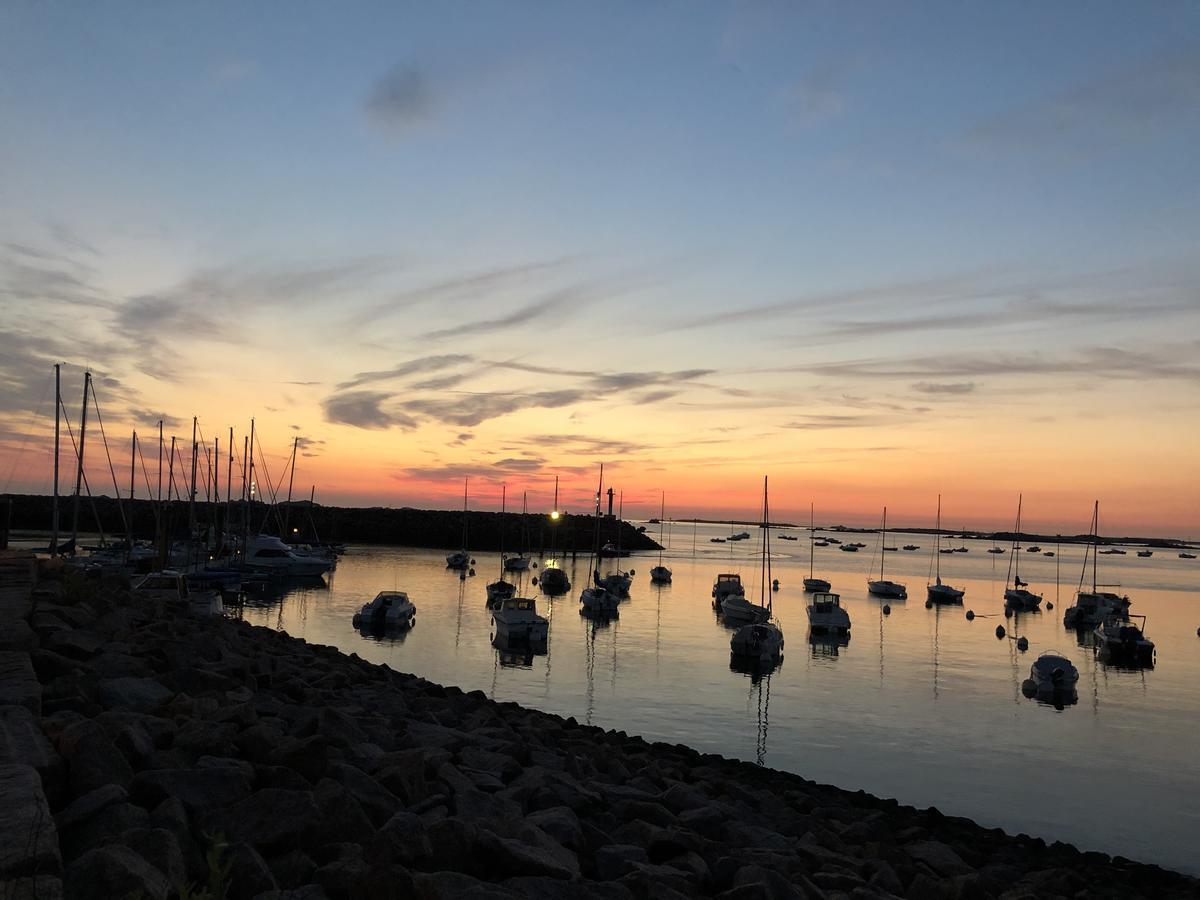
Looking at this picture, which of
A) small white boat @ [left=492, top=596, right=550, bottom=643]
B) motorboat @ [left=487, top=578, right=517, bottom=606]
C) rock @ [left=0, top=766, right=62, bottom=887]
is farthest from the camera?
motorboat @ [left=487, top=578, right=517, bottom=606]

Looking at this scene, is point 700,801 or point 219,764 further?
point 700,801

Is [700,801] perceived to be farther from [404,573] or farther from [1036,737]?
[404,573]

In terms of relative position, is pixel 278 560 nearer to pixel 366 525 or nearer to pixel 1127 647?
pixel 1127 647

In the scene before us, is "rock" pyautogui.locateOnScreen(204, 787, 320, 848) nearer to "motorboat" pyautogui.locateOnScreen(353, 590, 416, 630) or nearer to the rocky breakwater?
the rocky breakwater

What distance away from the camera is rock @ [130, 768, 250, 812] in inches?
294

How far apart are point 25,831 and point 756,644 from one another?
41020 mm

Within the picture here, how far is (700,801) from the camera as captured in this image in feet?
43.3

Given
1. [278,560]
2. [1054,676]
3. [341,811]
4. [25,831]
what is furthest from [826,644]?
[25,831]

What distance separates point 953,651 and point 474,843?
52.2 metres

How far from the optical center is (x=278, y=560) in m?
77.8

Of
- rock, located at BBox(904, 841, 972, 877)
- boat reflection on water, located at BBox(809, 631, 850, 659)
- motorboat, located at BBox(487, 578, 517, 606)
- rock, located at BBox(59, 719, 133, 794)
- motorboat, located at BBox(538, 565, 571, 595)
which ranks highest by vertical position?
rock, located at BBox(59, 719, 133, 794)

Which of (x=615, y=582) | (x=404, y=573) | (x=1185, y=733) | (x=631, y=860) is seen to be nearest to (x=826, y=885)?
(x=631, y=860)

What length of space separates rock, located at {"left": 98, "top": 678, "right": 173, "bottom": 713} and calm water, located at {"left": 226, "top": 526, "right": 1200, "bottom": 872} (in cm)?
1866

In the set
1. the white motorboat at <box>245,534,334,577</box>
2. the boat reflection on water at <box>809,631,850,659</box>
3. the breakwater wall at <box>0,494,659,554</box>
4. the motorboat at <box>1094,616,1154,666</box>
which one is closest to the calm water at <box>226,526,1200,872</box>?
the boat reflection on water at <box>809,631,850,659</box>
